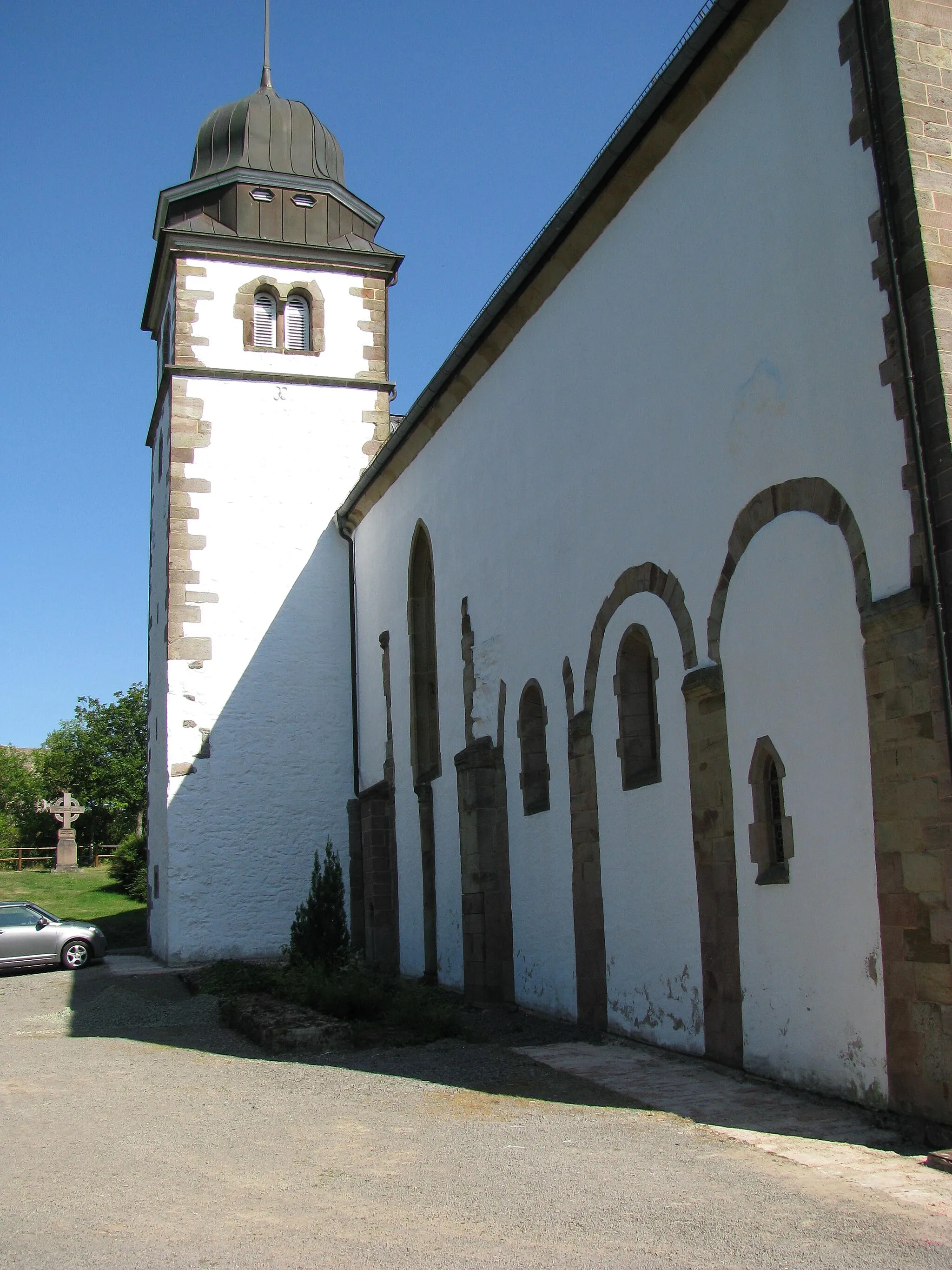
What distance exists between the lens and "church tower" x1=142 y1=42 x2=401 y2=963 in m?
19.8

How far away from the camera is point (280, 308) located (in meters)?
22.1

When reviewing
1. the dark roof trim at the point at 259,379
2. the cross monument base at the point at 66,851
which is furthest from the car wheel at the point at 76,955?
the cross monument base at the point at 66,851

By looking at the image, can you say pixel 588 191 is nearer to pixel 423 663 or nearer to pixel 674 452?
pixel 674 452

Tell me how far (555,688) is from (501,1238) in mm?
7666

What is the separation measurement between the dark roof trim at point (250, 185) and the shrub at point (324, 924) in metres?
12.0

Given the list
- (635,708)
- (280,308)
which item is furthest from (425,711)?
(280,308)

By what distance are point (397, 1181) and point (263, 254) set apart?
734 inches

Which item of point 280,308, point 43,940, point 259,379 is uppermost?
point 280,308

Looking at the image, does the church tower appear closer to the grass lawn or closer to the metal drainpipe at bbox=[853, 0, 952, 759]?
the grass lawn

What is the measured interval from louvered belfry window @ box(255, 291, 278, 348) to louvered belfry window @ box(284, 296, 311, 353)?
188 millimetres

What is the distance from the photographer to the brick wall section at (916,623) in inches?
265

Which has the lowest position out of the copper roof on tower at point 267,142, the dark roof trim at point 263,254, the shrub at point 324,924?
the shrub at point 324,924

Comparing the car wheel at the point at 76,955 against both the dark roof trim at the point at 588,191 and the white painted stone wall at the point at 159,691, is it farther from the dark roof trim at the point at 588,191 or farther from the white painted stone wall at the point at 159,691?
the dark roof trim at the point at 588,191

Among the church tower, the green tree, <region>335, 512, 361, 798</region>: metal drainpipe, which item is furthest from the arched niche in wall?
the green tree
